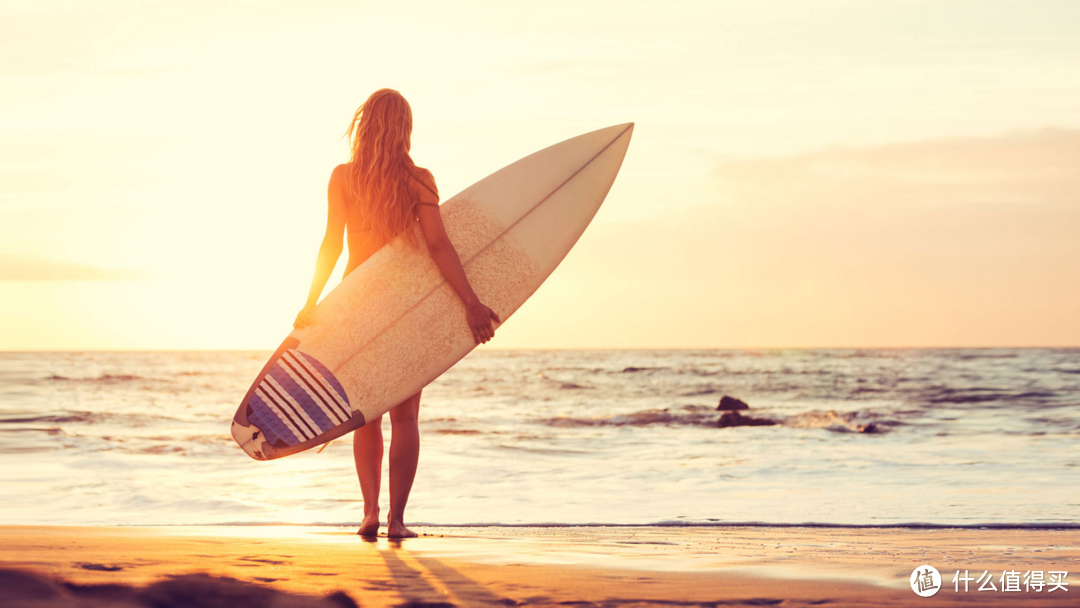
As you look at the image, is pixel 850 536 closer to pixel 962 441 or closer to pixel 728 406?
pixel 962 441

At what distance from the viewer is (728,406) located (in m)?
13.8

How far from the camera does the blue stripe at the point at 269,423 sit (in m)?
3.02

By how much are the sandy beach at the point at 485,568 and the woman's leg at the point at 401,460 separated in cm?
8

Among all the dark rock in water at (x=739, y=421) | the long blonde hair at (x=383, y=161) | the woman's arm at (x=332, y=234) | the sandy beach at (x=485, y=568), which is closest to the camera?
the sandy beach at (x=485, y=568)

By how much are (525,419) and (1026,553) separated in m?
9.19

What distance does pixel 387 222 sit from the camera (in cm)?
287

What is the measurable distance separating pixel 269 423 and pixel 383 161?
1.01 metres

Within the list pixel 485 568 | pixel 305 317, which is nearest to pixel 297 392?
pixel 305 317

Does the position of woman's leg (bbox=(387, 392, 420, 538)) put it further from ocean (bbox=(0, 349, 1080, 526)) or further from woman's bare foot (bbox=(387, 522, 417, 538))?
ocean (bbox=(0, 349, 1080, 526))

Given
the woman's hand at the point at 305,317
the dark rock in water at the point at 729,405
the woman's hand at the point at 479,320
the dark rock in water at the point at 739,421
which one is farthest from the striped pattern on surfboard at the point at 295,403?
the dark rock in water at the point at 729,405

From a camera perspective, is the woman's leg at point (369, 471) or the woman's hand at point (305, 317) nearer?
the woman's leg at point (369, 471)

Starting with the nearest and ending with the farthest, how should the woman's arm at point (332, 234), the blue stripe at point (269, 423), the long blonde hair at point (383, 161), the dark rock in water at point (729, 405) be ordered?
the long blonde hair at point (383, 161), the woman's arm at point (332, 234), the blue stripe at point (269, 423), the dark rock in water at point (729, 405)

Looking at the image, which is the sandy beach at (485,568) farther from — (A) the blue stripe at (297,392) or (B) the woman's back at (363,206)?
(B) the woman's back at (363,206)

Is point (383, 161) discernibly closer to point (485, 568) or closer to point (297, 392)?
point (297, 392)
